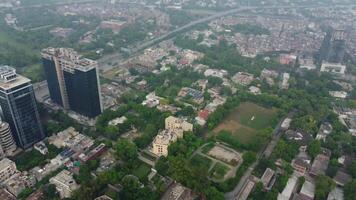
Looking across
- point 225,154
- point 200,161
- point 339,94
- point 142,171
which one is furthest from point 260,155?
point 339,94

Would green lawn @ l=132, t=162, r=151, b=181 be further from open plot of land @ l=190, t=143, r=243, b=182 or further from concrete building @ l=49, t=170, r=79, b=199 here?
concrete building @ l=49, t=170, r=79, b=199

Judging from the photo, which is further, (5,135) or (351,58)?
(351,58)

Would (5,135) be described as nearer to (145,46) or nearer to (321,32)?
(145,46)

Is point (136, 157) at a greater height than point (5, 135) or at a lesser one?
lesser

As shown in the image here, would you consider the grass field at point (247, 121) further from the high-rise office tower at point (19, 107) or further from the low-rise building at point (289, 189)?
the high-rise office tower at point (19, 107)

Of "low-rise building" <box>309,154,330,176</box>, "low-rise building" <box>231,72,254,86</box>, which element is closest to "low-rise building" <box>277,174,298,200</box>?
"low-rise building" <box>309,154,330,176</box>

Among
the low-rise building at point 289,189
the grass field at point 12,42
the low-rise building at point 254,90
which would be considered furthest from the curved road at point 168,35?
the low-rise building at point 289,189

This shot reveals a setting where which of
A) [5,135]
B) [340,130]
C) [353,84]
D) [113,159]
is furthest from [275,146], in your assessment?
[5,135]

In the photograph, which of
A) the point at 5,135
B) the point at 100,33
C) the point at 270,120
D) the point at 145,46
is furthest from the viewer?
the point at 100,33
